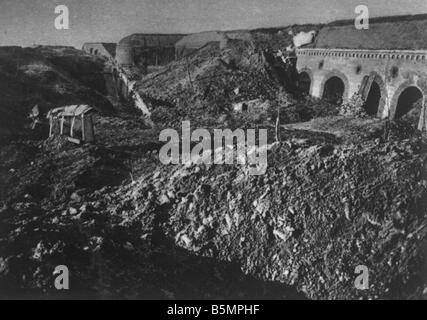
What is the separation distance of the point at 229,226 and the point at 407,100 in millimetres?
11422

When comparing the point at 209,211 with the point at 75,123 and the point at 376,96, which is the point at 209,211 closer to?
the point at 75,123

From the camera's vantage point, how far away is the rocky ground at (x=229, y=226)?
755cm

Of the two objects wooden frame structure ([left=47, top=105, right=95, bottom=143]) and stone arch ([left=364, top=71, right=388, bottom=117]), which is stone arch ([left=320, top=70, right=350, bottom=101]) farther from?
wooden frame structure ([left=47, top=105, right=95, bottom=143])

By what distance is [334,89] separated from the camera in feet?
65.9

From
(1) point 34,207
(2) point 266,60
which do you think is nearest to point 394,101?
(2) point 266,60

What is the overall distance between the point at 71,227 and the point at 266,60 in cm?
1323

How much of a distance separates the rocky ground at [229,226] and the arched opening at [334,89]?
9937 millimetres

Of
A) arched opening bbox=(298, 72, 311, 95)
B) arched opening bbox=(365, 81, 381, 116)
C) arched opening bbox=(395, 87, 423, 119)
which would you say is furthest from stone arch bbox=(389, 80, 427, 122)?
arched opening bbox=(298, 72, 311, 95)

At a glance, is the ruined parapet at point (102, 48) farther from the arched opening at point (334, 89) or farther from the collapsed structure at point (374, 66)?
the arched opening at point (334, 89)

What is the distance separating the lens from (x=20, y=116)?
14.3 metres

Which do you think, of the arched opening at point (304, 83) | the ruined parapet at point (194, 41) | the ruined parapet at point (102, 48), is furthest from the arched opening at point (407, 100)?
the ruined parapet at point (102, 48)

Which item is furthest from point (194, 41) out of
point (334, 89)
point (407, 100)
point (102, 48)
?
point (407, 100)

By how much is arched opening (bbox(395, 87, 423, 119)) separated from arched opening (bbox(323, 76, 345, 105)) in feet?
12.5

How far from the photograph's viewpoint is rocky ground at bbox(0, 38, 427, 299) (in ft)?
24.8
